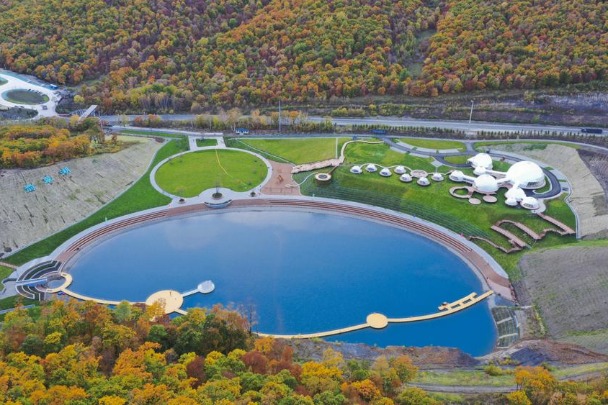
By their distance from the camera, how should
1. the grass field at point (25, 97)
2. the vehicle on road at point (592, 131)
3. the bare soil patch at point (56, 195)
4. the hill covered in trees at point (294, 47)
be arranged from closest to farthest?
the bare soil patch at point (56, 195), the vehicle on road at point (592, 131), the hill covered in trees at point (294, 47), the grass field at point (25, 97)

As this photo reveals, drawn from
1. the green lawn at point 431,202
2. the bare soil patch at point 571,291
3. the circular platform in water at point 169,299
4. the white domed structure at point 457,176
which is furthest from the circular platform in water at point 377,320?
the white domed structure at point 457,176

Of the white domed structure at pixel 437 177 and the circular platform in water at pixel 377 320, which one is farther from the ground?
the white domed structure at pixel 437 177

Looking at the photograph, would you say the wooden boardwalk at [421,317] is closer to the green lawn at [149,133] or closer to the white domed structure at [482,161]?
the white domed structure at [482,161]

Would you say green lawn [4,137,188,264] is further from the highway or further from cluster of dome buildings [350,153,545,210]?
cluster of dome buildings [350,153,545,210]

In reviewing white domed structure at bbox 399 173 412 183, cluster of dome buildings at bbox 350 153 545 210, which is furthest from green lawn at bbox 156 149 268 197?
white domed structure at bbox 399 173 412 183

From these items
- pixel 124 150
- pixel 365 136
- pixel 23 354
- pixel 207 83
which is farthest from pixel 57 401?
pixel 207 83

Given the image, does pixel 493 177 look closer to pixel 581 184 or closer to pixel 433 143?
pixel 581 184

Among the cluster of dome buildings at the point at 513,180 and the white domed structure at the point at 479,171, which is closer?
the cluster of dome buildings at the point at 513,180
